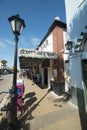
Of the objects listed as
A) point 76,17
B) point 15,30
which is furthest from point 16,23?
point 76,17

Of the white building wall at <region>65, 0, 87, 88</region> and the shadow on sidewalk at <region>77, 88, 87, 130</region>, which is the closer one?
the shadow on sidewalk at <region>77, 88, 87, 130</region>

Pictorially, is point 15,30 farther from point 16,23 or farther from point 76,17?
point 76,17

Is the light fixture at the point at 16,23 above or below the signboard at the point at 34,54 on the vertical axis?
above

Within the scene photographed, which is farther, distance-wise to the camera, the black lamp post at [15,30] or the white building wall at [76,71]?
the white building wall at [76,71]

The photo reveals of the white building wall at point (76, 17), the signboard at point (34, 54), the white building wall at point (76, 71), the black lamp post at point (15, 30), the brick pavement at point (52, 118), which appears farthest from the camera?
the signboard at point (34, 54)

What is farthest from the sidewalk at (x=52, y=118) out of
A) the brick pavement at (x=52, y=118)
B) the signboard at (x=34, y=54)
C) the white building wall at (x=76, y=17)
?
the white building wall at (x=76, y=17)

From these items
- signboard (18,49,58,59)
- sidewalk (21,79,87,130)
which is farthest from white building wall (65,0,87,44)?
sidewalk (21,79,87,130)

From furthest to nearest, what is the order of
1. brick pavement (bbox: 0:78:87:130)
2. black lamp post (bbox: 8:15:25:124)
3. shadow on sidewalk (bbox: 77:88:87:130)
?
shadow on sidewalk (bbox: 77:88:87:130), brick pavement (bbox: 0:78:87:130), black lamp post (bbox: 8:15:25:124)

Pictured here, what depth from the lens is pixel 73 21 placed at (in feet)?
23.4

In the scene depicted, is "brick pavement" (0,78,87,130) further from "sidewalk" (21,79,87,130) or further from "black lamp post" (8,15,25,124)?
"black lamp post" (8,15,25,124)

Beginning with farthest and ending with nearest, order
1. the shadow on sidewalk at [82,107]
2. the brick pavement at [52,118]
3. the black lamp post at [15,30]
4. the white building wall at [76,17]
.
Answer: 1. the white building wall at [76,17]
2. the shadow on sidewalk at [82,107]
3. the brick pavement at [52,118]
4. the black lamp post at [15,30]

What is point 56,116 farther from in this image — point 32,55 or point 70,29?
point 70,29

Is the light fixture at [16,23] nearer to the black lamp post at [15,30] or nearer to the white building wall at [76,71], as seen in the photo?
the black lamp post at [15,30]

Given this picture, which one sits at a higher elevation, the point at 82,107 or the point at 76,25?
the point at 76,25
